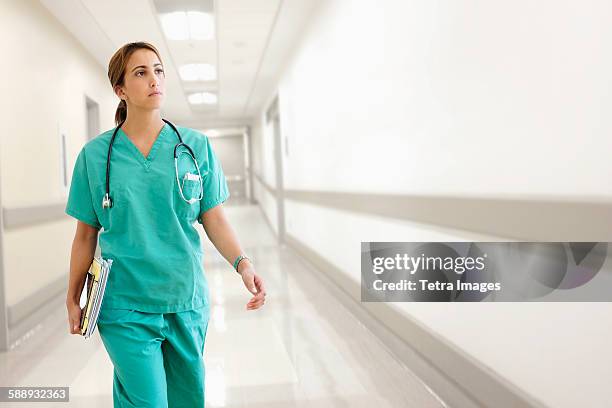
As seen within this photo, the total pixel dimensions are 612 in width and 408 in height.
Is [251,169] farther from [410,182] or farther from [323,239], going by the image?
[410,182]

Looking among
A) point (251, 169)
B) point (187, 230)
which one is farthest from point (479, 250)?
point (251, 169)

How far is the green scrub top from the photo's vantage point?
1.64m

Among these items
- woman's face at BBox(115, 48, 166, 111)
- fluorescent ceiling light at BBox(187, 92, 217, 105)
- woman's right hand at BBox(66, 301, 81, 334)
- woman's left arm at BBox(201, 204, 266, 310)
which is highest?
fluorescent ceiling light at BBox(187, 92, 217, 105)

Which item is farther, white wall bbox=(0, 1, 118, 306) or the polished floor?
white wall bbox=(0, 1, 118, 306)

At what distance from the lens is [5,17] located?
14.9 feet

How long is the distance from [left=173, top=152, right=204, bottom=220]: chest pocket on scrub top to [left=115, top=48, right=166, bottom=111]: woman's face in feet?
0.60

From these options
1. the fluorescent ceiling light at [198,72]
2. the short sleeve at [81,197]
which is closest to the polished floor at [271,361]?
the short sleeve at [81,197]

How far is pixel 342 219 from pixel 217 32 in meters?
2.95

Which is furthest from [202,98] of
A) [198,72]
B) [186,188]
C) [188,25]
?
[186,188]

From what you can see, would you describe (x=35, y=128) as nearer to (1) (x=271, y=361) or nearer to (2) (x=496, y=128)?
(1) (x=271, y=361)

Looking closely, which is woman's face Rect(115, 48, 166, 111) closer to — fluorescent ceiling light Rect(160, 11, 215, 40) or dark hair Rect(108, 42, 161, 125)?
dark hair Rect(108, 42, 161, 125)

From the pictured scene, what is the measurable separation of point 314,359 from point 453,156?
1.57 metres

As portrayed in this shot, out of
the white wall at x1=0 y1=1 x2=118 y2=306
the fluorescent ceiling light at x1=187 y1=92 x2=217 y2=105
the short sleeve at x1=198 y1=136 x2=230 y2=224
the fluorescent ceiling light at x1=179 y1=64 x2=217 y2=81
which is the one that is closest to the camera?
the short sleeve at x1=198 y1=136 x2=230 y2=224

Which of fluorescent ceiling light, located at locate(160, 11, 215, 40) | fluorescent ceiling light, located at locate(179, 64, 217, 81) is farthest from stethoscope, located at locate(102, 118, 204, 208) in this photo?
fluorescent ceiling light, located at locate(179, 64, 217, 81)
